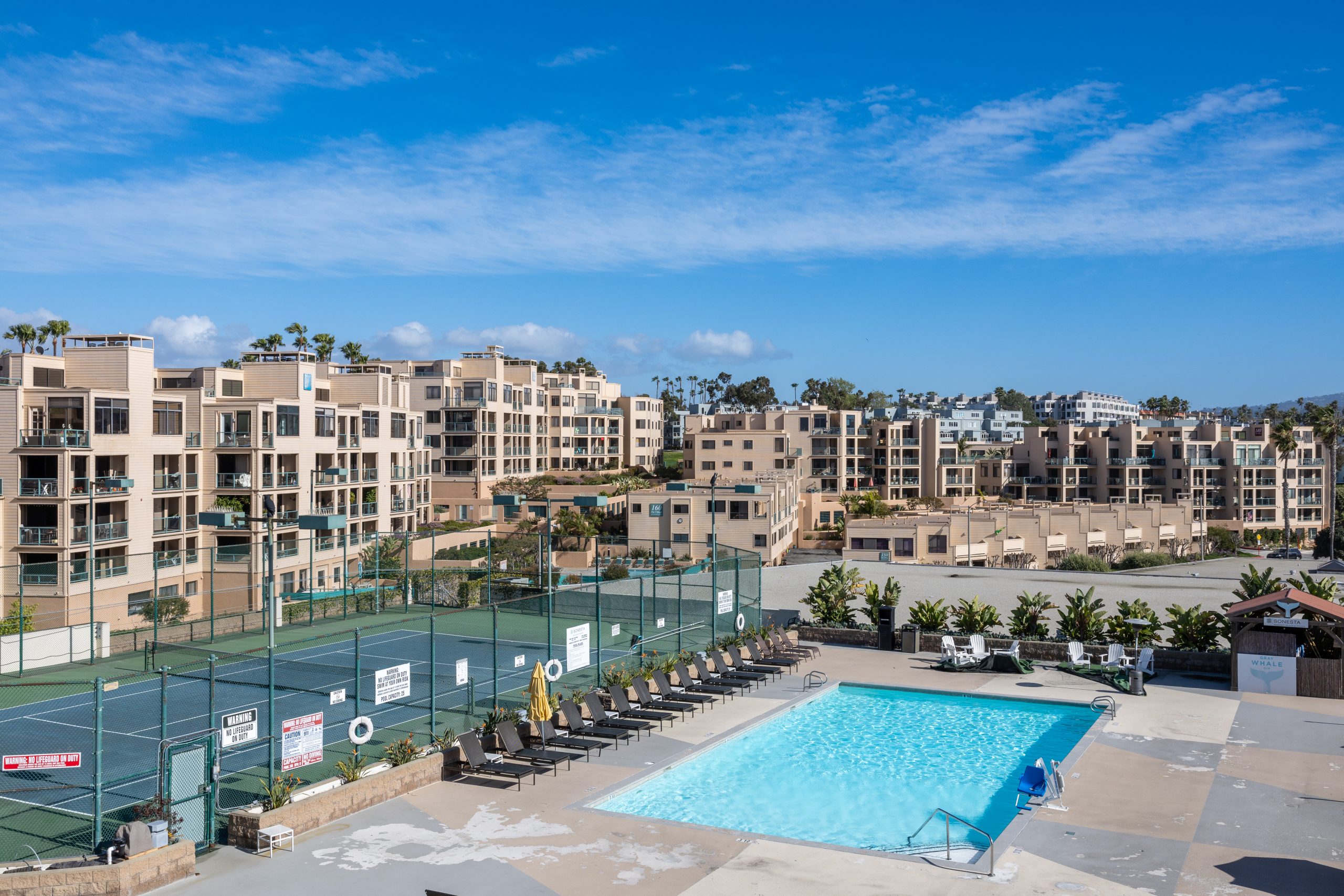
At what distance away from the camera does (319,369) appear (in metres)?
67.2

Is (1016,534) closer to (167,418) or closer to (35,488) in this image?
(167,418)

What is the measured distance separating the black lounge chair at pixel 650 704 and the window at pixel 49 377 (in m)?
37.5

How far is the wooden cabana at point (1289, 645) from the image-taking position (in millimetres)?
23500

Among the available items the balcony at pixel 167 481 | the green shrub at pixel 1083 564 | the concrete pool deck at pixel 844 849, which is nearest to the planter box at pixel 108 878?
the concrete pool deck at pixel 844 849

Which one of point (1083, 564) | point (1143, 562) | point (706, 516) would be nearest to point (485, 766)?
point (706, 516)

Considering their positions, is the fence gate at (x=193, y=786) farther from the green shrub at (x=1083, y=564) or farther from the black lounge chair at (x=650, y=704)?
the green shrub at (x=1083, y=564)

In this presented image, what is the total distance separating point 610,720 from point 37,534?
108 feet

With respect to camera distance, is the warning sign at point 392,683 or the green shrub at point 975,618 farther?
the green shrub at point 975,618

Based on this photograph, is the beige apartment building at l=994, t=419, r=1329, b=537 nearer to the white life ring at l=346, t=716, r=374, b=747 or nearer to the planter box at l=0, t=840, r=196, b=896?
the white life ring at l=346, t=716, r=374, b=747

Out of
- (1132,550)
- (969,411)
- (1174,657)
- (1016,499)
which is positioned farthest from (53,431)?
(969,411)

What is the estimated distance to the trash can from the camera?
2403 cm

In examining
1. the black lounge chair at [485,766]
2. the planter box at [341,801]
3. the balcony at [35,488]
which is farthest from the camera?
the balcony at [35,488]

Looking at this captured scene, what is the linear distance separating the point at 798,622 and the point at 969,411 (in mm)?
172524

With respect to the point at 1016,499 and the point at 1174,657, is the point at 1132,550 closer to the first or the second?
the point at 1016,499
